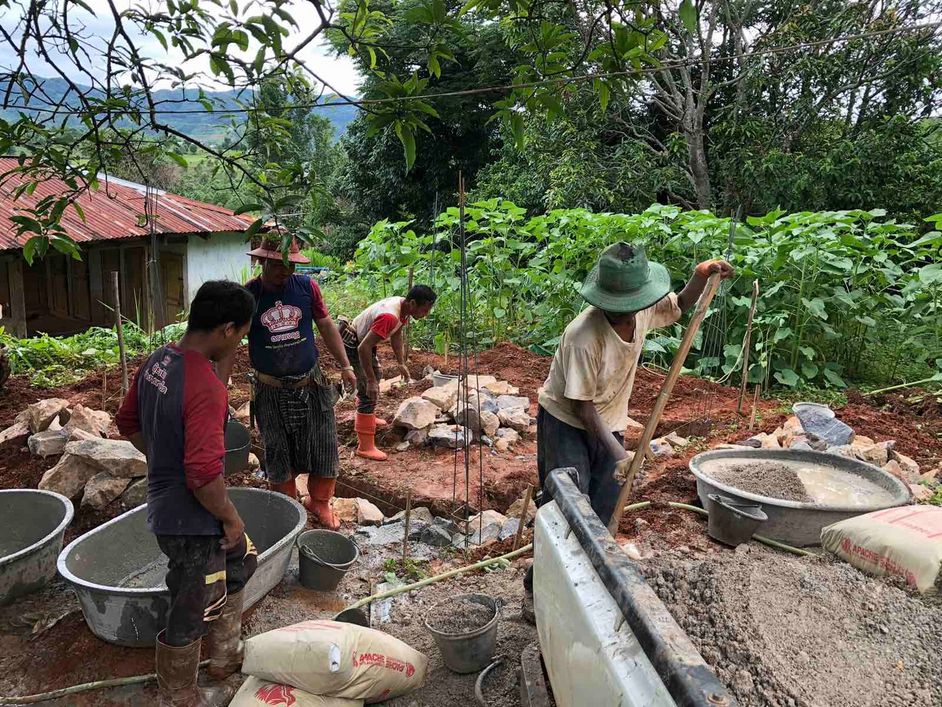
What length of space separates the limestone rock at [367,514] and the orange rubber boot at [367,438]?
946 millimetres

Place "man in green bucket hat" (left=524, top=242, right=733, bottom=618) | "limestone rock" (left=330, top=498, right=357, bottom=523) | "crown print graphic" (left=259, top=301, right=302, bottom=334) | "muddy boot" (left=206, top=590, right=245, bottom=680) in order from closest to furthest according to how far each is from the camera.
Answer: "muddy boot" (left=206, top=590, right=245, bottom=680)
"man in green bucket hat" (left=524, top=242, right=733, bottom=618)
"crown print graphic" (left=259, top=301, right=302, bottom=334)
"limestone rock" (left=330, top=498, right=357, bottom=523)

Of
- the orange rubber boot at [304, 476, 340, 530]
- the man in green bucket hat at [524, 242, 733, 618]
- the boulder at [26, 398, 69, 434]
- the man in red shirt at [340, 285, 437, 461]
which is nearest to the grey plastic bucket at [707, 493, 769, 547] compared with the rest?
the man in green bucket hat at [524, 242, 733, 618]

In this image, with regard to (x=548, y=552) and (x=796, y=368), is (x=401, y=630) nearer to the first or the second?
(x=548, y=552)

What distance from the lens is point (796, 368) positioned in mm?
7191

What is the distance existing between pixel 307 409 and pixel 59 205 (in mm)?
1685

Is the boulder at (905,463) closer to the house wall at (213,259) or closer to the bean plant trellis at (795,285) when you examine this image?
the bean plant trellis at (795,285)

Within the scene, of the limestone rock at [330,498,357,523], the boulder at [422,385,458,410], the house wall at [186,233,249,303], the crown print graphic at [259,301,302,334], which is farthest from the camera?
the house wall at [186,233,249,303]

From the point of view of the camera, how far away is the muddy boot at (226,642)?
2678 millimetres

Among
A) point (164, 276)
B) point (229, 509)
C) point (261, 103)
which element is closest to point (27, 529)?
point (229, 509)

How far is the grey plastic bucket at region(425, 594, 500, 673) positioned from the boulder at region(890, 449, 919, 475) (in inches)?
133

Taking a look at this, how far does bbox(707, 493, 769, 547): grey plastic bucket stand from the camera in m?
3.47

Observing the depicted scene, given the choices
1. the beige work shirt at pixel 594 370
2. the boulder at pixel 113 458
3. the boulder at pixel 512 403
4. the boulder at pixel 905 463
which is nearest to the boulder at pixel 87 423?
the boulder at pixel 113 458

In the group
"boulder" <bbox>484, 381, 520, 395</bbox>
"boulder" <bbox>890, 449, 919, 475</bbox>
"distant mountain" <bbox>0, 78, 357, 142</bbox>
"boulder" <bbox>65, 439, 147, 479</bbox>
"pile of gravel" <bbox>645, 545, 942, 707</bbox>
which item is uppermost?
"distant mountain" <bbox>0, 78, 357, 142</bbox>

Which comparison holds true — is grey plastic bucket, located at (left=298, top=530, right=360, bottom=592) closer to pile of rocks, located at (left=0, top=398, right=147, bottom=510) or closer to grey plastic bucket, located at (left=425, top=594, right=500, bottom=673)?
grey plastic bucket, located at (left=425, top=594, right=500, bottom=673)
